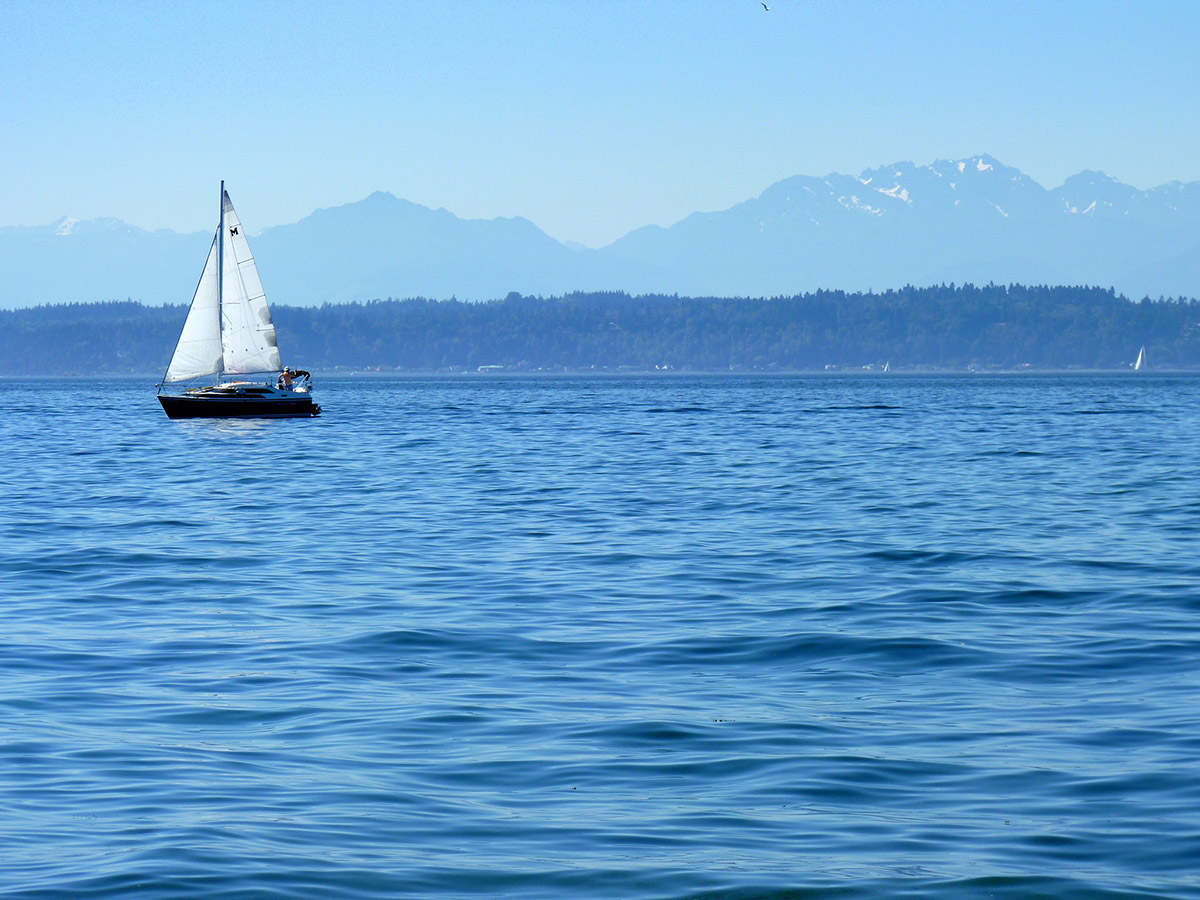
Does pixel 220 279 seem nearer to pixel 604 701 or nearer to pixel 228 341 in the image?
pixel 228 341

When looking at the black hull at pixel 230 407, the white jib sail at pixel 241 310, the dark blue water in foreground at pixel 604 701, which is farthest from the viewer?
the black hull at pixel 230 407

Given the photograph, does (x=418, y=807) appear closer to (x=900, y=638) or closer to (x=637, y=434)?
(x=900, y=638)

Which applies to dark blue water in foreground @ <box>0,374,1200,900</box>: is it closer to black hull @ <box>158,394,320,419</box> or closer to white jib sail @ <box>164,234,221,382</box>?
white jib sail @ <box>164,234,221,382</box>

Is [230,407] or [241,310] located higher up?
[241,310]

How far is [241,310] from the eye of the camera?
82.9 m

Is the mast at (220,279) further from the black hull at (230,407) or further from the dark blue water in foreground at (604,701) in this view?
the dark blue water in foreground at (604,701)

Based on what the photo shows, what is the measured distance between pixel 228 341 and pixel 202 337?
160 centimetres

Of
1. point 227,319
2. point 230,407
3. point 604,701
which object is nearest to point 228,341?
point 227,319

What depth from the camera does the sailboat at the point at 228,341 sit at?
267ft

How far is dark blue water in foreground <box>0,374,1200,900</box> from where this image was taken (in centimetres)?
917

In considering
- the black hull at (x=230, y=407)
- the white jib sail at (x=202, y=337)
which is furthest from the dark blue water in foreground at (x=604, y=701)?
the black hull at (x=230, y=407)

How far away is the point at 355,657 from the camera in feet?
52.6

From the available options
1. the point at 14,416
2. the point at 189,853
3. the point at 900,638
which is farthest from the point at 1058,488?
the point at 14,416

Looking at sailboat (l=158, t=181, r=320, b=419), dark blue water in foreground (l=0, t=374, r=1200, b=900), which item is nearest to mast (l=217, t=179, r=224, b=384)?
sailboat (l=158, t=181, r=320, b=419)
